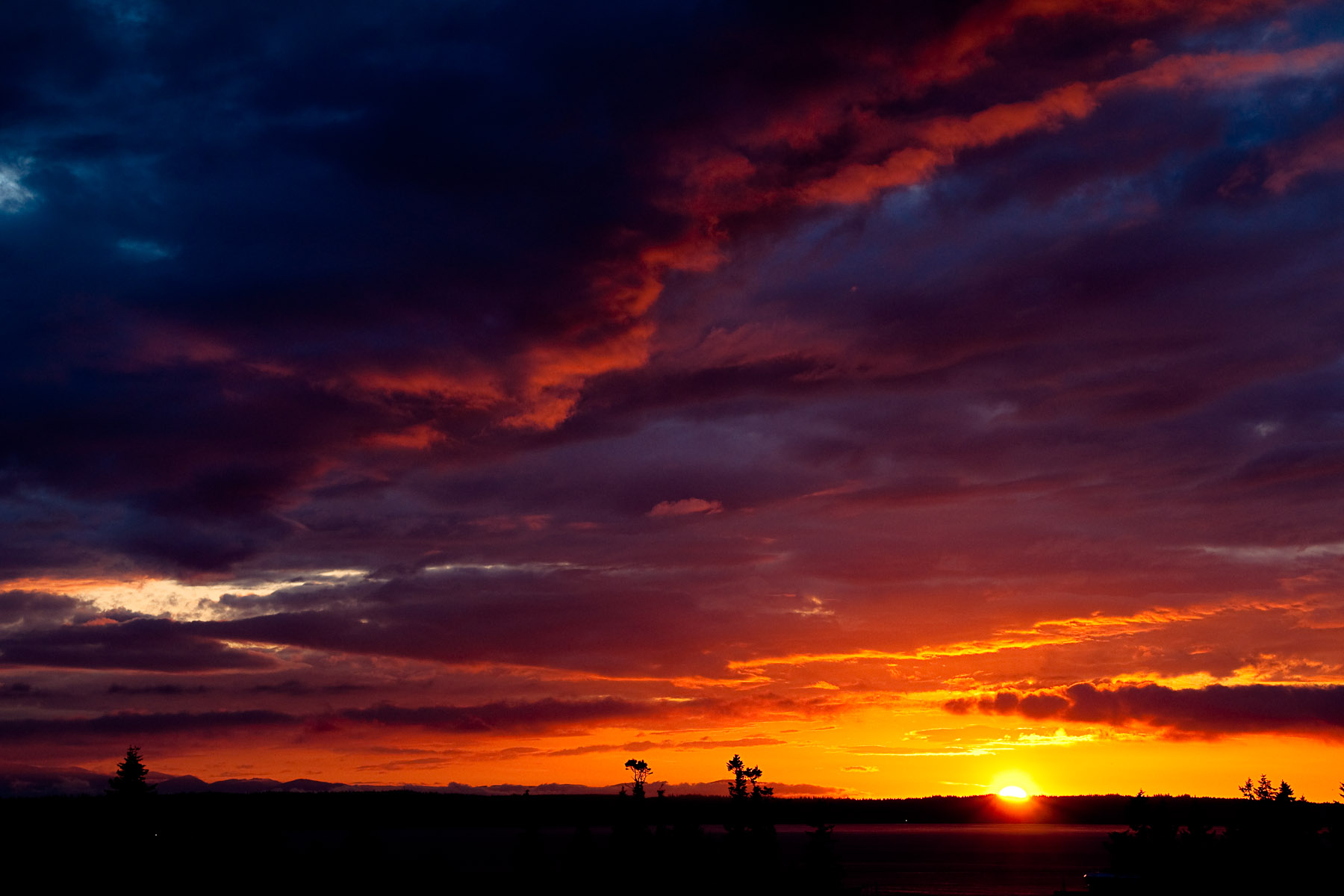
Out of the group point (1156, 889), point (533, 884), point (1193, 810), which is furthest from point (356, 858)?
point (1193, 810)

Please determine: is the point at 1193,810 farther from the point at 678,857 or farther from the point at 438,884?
the point at 438,884

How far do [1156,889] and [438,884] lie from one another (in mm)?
70746

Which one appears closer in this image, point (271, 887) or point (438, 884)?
point (271, 887)

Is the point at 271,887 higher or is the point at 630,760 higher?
the point at 630,760

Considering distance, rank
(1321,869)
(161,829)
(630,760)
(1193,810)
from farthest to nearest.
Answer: (630,760)
(161,829)
(1193,810)
(1321,869)

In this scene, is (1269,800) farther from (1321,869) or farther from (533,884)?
(533,884)

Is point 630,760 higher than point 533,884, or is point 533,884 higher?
point 630,760

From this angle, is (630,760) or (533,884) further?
(630,760)

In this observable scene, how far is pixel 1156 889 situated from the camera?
92.4 metres

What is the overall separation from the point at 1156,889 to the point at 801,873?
39802 mm

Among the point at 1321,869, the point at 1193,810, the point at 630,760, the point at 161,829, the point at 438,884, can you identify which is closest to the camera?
the point at 1321,869

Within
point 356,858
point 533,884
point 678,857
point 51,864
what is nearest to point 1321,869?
point 678,857

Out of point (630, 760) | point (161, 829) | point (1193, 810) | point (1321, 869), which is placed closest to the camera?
point (1321, 869)

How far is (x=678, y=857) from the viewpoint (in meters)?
117
